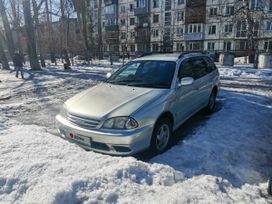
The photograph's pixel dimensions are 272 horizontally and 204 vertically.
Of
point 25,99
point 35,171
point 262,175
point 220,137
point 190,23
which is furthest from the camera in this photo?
point 190,23

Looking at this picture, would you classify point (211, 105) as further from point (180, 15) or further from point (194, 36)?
point (180, 15)

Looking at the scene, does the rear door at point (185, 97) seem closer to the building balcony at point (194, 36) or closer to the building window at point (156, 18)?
the building balcony at point (194, 36)

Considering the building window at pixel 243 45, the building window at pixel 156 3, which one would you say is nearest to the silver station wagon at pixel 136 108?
the building window at pixel 243 45

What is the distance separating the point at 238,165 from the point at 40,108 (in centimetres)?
619

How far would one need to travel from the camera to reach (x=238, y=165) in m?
3.66

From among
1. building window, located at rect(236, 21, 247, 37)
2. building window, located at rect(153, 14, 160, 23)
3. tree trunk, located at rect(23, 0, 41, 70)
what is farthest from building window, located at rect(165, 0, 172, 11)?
tree trunk, located at rect(23, 0, 41, 70)

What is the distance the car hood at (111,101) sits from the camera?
360 centimetres

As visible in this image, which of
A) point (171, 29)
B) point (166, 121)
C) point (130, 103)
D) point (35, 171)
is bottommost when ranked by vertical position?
point (35, 171)

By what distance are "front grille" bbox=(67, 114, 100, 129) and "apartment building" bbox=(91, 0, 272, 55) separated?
95.0 ft

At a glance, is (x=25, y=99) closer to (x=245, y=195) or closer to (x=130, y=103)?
(x=130, y=103)

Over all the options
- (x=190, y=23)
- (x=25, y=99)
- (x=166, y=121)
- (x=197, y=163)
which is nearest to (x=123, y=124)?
(x=166, y=121)

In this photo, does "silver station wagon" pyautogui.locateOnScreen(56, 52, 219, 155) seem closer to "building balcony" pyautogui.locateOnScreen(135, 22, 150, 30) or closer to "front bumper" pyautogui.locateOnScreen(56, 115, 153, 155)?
"front bumper" pyautogui.locateOnScreen(56, 115, 153, 155)

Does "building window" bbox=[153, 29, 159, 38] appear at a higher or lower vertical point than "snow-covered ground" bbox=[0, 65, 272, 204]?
higher

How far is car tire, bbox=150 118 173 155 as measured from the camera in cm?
381
